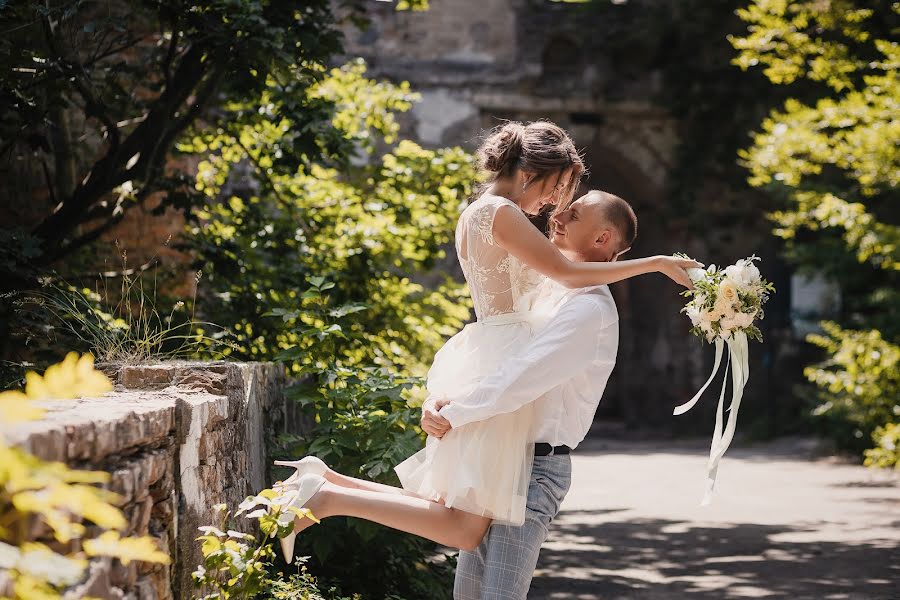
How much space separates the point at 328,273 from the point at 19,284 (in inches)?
68.4

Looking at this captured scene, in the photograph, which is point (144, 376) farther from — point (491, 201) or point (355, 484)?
point (491, 201)

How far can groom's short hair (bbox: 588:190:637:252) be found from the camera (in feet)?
10.8

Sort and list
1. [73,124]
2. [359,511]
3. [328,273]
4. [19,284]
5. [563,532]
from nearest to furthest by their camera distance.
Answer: [359,511] → [19,284] → [328,273] → [563,532] → [73,124]

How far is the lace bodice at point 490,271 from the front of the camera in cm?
325

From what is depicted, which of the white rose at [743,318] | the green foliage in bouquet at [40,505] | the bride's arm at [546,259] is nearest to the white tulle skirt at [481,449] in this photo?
the bride's arm at [546,259]

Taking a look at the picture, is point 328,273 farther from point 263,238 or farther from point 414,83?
point 414,83

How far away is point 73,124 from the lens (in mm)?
7789

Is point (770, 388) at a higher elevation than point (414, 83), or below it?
below

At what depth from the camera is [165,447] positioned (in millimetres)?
2822

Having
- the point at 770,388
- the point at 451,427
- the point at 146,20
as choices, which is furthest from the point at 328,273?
the point at 770,388

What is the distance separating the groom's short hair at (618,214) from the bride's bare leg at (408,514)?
0.93 m

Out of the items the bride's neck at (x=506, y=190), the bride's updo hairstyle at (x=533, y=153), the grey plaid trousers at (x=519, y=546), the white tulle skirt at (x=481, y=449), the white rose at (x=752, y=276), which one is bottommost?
the grey plaid trousers at (x=519, y=546)

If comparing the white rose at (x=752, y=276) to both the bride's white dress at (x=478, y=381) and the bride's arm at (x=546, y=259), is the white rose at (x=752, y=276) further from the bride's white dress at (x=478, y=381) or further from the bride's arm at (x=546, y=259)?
the bride's white dress at (x=478, y=381)

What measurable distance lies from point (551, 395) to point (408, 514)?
524 millimetres
